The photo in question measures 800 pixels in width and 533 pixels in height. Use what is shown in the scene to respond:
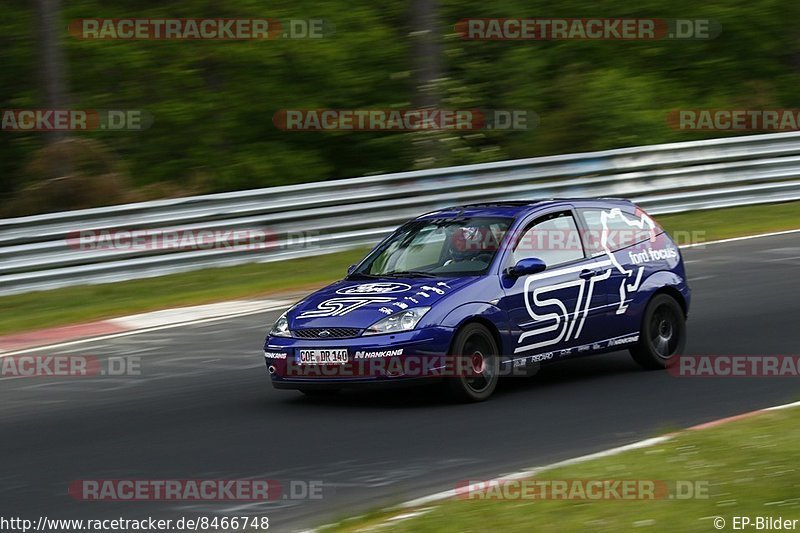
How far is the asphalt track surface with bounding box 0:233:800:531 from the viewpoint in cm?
764

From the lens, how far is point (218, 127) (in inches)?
1008

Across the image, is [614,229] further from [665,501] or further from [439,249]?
[665,501]

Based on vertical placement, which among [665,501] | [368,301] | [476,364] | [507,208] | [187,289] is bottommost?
[665,501]

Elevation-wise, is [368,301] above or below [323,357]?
above

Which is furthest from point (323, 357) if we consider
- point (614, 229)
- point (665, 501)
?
point (665, 501)

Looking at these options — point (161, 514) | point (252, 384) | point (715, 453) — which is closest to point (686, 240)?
point (252, 384)

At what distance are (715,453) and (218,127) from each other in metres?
19.3

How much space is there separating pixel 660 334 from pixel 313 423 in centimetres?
359

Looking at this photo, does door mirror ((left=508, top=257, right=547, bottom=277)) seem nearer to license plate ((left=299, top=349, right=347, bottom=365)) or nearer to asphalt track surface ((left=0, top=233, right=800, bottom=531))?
asphalt track surface ((left=0, top=233, right=800, bottom=531))

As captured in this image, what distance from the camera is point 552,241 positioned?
10617 millimetres

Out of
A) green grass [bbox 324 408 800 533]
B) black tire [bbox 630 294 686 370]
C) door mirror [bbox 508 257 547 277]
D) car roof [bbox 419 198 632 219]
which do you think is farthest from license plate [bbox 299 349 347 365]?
black tire [bbox 630 294 686 370]

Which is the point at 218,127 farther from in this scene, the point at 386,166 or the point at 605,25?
the point at 605,25

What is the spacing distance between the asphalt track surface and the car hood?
2.36ft

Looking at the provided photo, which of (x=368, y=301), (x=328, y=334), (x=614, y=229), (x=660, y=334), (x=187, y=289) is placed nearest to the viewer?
(x=328, y=334)
